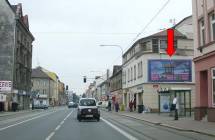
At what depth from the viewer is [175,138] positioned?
17.2 meters

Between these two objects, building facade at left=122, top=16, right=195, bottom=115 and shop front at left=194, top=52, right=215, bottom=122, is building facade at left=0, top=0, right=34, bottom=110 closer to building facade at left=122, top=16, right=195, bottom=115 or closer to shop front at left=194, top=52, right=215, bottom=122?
building facade at left=122, top=16, right=195, bottom=115

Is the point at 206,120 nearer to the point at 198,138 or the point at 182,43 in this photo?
the point at 198,138

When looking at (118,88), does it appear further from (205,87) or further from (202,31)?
(202,31)

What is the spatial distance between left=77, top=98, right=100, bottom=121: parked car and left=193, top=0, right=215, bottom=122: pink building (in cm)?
776

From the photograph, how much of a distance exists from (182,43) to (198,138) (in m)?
37.2

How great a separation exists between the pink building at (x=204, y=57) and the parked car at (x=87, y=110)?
776 cm

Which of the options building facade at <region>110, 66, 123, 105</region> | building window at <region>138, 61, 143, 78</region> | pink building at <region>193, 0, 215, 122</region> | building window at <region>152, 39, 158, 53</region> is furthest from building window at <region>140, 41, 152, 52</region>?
building facade at <region>110, 66, 123, 105</region>

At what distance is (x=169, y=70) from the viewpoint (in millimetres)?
52781

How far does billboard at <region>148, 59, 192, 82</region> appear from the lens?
172ft

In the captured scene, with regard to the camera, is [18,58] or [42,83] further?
[42,83]

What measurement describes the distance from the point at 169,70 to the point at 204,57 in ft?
79.8

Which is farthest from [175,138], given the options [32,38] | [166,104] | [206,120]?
[32,38]

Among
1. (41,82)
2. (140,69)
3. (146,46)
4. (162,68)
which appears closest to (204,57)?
(162,68)

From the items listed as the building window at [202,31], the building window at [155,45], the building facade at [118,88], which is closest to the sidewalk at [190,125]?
the building window at [202,31]
